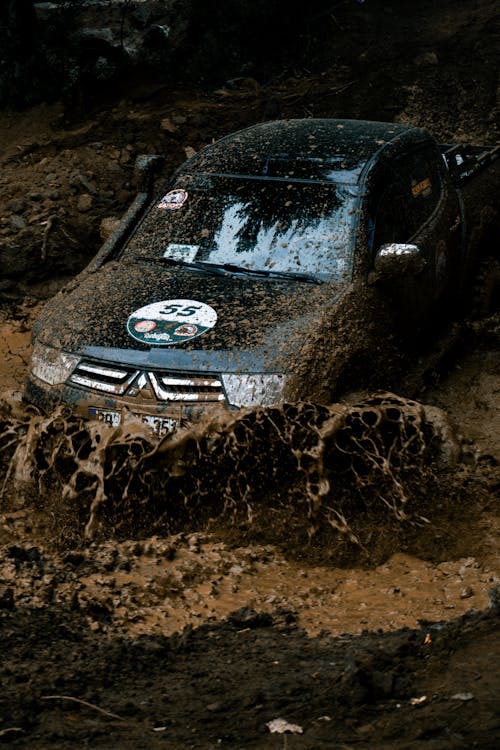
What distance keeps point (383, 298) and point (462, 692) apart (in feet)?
9.09

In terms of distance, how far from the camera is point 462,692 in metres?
2.88

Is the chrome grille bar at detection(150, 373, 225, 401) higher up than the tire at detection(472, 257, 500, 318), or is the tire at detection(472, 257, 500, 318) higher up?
A: the chrome grille bar at detection(150, 373, 225, 401)

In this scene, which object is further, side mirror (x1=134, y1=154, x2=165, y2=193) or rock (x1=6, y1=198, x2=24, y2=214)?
rock (x1=6, y1=198, x2=24, y2=214)

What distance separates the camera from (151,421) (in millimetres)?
4426

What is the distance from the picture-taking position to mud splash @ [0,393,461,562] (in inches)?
Answer: 172

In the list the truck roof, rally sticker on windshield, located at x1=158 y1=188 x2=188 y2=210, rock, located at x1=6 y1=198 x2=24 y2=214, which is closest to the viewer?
the truck roof

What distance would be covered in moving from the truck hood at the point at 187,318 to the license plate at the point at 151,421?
1.01 feet

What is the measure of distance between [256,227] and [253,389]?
139cm

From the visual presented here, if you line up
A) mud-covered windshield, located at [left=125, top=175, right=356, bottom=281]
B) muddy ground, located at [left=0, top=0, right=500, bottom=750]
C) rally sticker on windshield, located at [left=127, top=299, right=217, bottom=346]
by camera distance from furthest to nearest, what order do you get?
1. mud-covered windshield, located at [left=125, top=175, right=356, bottom=281]
2. rally sticker on windshield, located at [left=127, top=299, right=217, bottom=346]
3. muddy ground, located at [left=0, top=0, right=500, bottom=750]

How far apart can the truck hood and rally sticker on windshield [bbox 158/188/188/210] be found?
0.56m

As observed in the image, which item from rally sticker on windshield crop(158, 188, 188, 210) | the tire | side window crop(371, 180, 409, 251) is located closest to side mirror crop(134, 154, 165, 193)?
rally sticker on windshield crop(158, 188, 188, 210)

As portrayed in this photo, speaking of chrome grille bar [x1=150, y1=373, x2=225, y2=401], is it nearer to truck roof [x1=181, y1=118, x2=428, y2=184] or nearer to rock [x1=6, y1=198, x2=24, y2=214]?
truck roof [x1=181, y1=118, x2=428, y2=184]

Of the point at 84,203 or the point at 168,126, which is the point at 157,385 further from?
the point at 168,126

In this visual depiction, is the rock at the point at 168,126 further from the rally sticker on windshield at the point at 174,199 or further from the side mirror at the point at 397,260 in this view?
the side mirror at the point at 397,260
